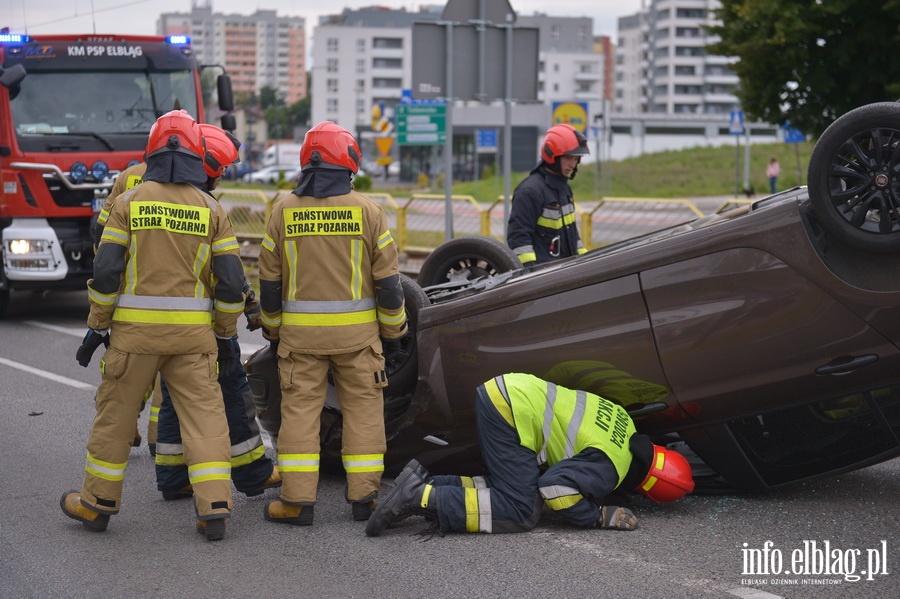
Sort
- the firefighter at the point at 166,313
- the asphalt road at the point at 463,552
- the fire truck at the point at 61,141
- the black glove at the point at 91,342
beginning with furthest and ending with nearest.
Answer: the fire truck at the point at 61,141 < the black glove at the point at 91,342 < the firefighter at the point at 166,313 < the asphalt road at the point at 463,552

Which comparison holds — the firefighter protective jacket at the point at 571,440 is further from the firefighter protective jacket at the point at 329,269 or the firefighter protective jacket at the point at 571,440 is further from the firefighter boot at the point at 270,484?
the firefighter boot at the point at 270,484

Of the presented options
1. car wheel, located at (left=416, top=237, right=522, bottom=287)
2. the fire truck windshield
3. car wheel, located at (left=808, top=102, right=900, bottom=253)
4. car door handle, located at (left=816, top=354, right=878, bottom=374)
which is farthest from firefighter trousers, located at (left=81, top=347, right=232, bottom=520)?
the fire truck windshield

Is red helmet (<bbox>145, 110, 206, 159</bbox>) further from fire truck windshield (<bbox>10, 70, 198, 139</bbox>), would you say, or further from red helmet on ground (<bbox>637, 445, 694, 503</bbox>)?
fire truck windshield (<bbox>10, 70, 198, 139</bbox>)

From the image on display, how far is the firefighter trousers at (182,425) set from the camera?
4793mm

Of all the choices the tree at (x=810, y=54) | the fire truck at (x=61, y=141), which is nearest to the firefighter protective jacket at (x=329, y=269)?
the fire truck at (x=61, y=141)

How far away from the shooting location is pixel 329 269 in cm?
498

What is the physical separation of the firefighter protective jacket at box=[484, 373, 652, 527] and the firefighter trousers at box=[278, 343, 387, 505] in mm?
606

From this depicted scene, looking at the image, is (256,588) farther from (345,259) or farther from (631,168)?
(631,168)

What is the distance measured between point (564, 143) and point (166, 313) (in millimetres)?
3325

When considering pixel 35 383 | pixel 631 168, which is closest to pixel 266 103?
pixel 631 168

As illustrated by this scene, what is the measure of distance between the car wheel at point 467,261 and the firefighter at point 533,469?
2.07m

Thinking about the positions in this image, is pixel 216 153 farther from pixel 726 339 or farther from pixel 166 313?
pixel 726 339

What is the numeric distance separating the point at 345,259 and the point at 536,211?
2.77 metres

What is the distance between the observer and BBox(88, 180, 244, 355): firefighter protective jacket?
15.6 feet
